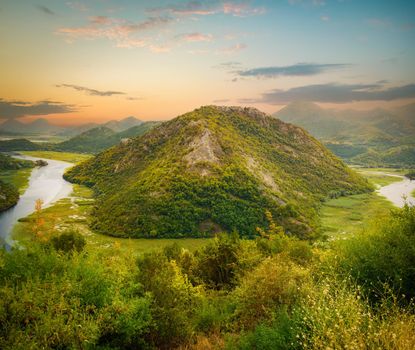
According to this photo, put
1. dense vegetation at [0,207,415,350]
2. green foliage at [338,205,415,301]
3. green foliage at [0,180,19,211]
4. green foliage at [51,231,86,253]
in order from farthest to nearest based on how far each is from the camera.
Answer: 1. green foliage at [0,180,19,211]
2. green foliage at [51,231,86,253]
3. green foliage at [338,205,415,301]
4. dense vegetation at [0,207,415,350]

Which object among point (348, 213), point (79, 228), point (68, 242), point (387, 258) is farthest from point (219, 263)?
point (348, 213)

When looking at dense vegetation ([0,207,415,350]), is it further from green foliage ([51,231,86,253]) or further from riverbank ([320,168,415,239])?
riverbank ([320,168,415,239])

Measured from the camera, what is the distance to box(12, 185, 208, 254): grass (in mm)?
117438

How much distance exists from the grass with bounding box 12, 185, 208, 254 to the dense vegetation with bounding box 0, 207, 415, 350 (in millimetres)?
77620

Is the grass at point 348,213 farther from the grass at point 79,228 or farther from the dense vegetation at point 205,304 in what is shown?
the dense vegetation at point 205,304

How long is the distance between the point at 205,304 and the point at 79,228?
117m

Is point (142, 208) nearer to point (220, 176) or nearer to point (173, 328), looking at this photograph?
point (220, 176)

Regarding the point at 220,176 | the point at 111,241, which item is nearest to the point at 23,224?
the point at 111,241

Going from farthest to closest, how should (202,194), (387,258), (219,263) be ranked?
(202,194) < (219,263) < (387,258)

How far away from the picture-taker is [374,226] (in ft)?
112

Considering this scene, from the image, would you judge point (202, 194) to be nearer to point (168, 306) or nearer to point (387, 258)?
point (168, 306)

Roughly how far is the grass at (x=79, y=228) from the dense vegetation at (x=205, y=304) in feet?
255

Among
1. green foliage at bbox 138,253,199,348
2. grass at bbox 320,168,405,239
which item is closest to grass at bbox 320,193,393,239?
grass at bbox 320,168,405,239

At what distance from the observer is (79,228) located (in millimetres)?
133250
